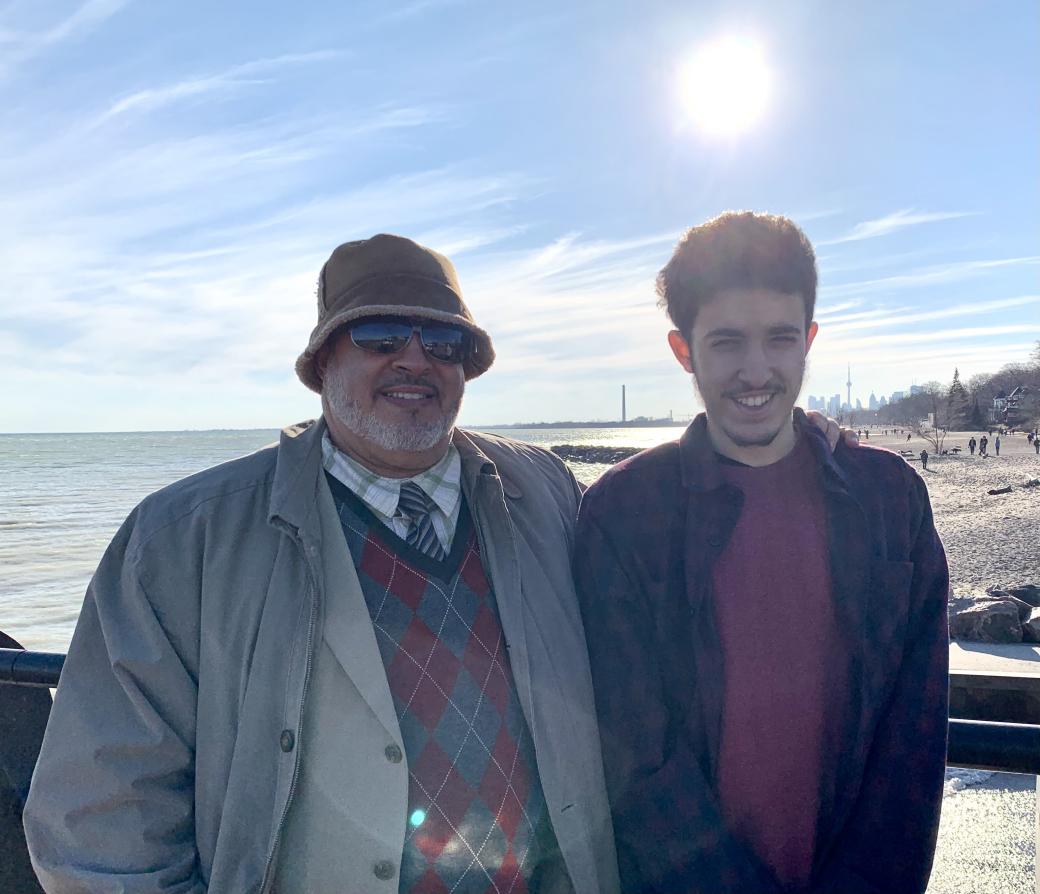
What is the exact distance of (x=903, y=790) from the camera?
1.97 meters

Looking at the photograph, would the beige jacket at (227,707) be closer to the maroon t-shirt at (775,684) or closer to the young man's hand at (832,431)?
the maroon t-shirt at (775,684)

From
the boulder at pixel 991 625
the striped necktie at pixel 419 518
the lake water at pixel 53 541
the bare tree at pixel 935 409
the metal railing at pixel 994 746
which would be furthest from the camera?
the bare tree at pixel 935 409

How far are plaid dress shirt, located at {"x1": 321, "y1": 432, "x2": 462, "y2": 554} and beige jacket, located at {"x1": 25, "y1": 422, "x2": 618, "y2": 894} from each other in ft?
0.53

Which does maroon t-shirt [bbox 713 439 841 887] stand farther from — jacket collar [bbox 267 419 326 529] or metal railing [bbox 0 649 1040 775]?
jacket collar [bbox 267 419 326 529]

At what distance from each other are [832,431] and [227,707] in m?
1.75

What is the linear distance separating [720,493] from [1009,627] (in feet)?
23.3

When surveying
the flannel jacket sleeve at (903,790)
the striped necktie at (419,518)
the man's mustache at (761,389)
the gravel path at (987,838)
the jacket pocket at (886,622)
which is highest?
the man's mustache at (761,389)

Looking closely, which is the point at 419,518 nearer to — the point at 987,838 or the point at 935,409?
the point at 987,838

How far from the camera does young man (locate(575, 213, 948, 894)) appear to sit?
1.98 metres

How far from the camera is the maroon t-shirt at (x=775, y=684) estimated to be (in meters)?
1.99

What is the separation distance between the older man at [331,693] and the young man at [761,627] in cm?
20

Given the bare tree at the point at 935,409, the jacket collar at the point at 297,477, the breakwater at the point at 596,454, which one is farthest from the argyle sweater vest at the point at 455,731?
the bare tree at the point at 935,409

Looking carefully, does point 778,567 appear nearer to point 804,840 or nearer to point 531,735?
point 804,840

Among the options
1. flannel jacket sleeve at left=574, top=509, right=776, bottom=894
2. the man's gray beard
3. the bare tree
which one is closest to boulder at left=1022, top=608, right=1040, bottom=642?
flannel jacket sleeve at left=574, top=509, right=776, bottom=894
